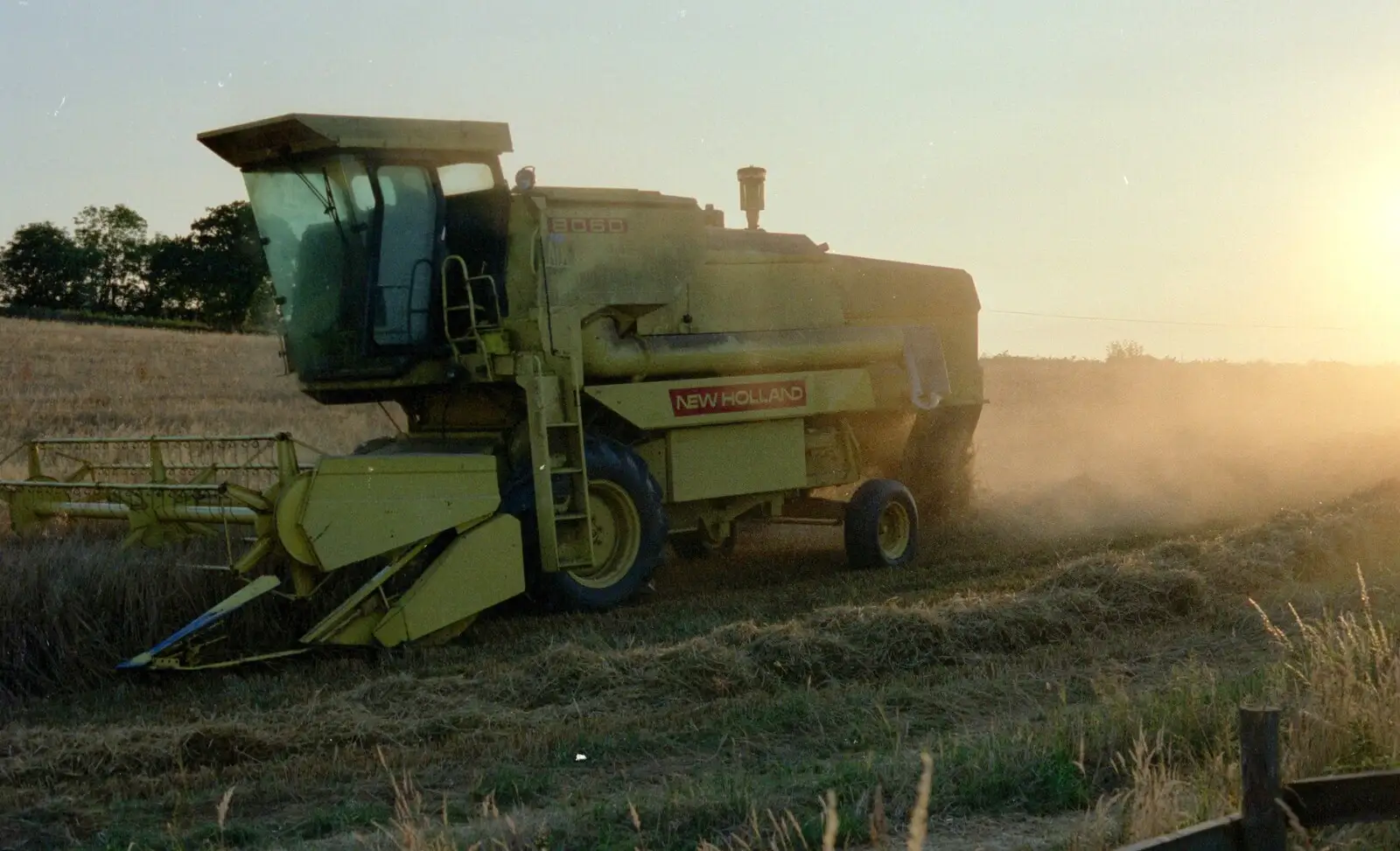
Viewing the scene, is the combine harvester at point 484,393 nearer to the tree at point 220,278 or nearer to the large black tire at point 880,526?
the large black tire at point 880,526

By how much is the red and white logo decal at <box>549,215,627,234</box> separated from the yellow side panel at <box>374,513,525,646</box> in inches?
75.1

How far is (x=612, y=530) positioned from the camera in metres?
9.27

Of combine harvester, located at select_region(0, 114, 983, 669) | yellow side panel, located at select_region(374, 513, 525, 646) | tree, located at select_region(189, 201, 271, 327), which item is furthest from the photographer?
tree, located at select_region(189, 201, 271, 327)

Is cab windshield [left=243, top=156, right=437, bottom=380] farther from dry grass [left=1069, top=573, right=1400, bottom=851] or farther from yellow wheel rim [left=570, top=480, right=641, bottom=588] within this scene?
dry grass [left=1069, top=573, right=1400, bottom=851]

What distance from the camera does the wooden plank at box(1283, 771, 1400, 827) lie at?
11.7 ft

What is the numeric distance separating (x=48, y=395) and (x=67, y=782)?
547 inches

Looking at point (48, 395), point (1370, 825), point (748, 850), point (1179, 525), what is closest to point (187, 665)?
point (748, 850)

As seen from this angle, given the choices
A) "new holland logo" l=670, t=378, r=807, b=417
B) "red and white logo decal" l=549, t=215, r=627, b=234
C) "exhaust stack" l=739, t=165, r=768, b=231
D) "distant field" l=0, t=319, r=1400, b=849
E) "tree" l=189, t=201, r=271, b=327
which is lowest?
"distant field" l=0, t=319, r=1400, b=849

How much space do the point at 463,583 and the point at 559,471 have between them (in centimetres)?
102

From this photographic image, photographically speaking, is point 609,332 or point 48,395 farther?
point 48,395

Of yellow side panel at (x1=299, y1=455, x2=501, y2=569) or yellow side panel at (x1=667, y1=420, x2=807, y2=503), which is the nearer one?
yellow side panel at (x1=299, y1=455, x2=501, y2=569)

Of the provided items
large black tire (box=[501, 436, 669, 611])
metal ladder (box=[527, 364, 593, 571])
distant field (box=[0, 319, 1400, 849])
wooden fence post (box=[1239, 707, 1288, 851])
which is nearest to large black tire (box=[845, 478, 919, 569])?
distant field (box=[0, 319, 1400, 849])

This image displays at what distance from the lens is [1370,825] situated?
13.8ft

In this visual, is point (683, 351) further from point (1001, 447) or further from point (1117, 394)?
point (1117, 394)
